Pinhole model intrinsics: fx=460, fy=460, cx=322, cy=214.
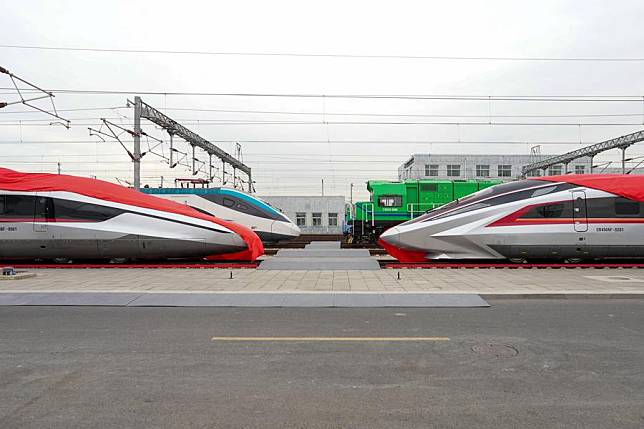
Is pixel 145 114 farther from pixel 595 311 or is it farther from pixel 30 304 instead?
pixel 595 311

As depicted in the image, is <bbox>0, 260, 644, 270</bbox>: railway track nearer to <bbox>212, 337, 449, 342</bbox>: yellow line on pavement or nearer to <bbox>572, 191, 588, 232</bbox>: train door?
<bbox>572, 191, 588, 232</bbox>: train door

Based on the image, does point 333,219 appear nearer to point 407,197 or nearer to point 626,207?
point 407,197

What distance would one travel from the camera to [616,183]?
45.5 feet

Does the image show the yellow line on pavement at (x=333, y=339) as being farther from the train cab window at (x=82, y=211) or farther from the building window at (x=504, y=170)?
the building window at (x=504, y=170)

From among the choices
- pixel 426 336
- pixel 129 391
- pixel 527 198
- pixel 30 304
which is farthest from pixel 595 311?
pixel 30 304

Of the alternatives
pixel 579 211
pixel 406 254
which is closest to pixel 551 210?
pixel 579 211

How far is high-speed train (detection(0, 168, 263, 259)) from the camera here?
1423 cm

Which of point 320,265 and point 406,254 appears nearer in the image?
point 320,265

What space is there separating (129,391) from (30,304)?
5.63 meters

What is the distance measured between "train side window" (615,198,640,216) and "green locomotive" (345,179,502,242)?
9448 millimetres

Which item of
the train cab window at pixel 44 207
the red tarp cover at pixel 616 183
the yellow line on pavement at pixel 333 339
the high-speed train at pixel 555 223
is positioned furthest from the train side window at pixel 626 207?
the train cab window at pixel 44 207

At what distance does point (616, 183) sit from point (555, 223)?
2.28m

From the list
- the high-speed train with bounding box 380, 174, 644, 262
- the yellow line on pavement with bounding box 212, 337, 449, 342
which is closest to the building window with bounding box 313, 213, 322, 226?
the high-speed train with bounding box 380, 174, 644, 262

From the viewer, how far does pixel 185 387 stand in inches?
177
